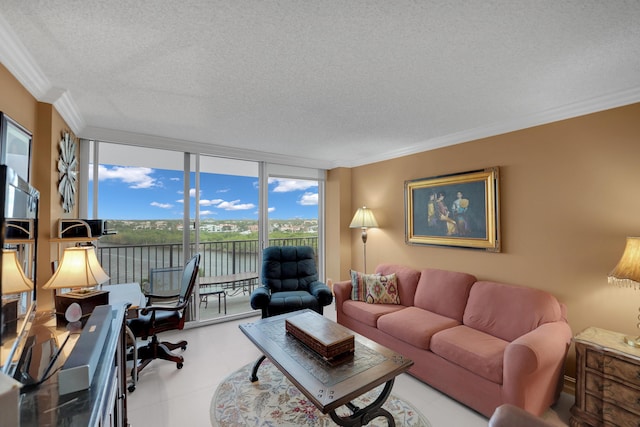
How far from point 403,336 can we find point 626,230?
78.0 inches

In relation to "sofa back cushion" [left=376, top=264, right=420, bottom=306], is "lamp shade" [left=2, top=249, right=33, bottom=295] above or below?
above

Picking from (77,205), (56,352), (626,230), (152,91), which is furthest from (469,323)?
(77,205)

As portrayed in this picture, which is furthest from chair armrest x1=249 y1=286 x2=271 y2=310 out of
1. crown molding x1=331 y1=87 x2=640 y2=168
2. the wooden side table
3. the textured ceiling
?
the wooden side table

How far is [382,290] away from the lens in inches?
134

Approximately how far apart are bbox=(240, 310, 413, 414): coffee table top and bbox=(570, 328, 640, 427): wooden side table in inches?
50.4

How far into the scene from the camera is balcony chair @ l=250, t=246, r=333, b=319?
3326mm

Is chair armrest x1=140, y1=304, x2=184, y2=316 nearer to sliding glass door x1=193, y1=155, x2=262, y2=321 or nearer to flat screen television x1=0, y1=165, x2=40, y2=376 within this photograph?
sliding glass door x1=193, y1=155, x2=262, y2=321

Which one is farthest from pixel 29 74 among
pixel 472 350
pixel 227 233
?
pixel 472 350

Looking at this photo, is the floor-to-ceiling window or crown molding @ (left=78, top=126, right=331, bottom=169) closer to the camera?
crown molding @ (left=78, top=126, right=331, bottom=169)

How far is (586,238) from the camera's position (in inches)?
91.9

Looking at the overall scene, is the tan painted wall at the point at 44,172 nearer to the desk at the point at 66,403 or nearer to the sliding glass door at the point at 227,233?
the desk at the point at 66,403

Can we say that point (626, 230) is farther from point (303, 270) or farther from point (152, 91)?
point (152, 91)

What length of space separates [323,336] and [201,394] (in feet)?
4.15

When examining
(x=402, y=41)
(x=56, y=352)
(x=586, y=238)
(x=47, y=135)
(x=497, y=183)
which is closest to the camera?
(x=56, y=352)
